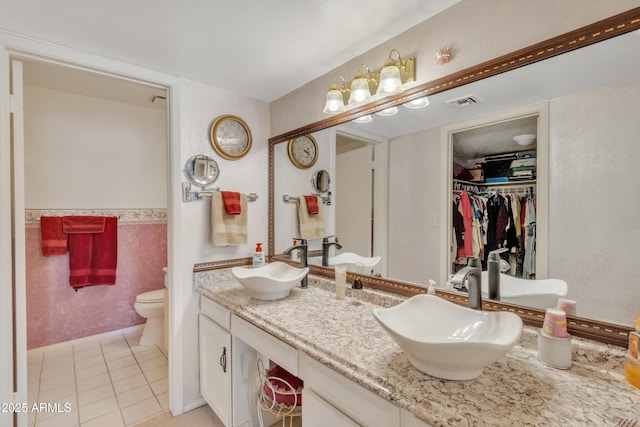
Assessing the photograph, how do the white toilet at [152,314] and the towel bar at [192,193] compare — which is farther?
the white toilet at [152,314]

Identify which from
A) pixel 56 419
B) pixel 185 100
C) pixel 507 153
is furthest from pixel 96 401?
pixel 507 153

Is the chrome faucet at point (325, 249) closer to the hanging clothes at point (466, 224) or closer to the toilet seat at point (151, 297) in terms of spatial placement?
the hanging clothes at point (466, 224)

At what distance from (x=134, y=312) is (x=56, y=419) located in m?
1.25

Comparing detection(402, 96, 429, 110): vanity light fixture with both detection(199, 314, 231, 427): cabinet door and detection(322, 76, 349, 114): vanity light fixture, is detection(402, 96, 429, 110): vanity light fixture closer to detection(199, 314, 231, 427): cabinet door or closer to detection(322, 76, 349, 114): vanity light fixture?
detection(322, 76, 349, 114): vanity light fixture

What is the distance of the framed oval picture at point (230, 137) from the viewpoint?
77.0 inches

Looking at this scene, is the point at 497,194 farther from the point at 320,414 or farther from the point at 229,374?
the point at 229,374

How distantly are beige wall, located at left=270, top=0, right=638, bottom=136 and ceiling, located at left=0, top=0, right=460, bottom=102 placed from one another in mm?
56

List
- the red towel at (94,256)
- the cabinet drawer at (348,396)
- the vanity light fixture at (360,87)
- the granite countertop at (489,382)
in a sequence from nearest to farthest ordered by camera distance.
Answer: the granite countertop at (489,382), the cabinet drawer at (348,396), the vanity light fixture at (360,87), the red towel at (94,256)

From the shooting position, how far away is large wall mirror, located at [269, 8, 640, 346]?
33.6 inches

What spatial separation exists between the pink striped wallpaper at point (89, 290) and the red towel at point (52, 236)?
0.26 feet

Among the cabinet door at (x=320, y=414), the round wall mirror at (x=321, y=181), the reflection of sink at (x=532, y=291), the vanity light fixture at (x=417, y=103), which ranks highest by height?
the vanity light fixture at (x=417, y=103)

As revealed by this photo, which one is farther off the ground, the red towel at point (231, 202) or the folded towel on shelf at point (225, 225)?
the red towel at point (231, 202)

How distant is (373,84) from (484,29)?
51 cm

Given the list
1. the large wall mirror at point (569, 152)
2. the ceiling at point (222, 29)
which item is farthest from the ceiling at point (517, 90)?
the ceiling at point (222, 29)
